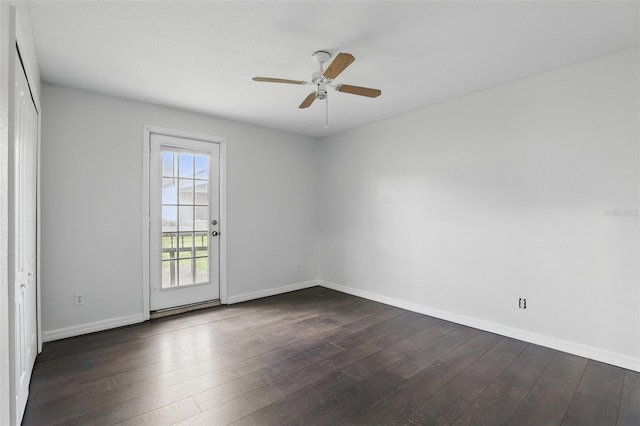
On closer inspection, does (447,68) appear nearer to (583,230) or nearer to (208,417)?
(583,230)

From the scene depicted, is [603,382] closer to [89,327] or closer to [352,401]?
[352,401]

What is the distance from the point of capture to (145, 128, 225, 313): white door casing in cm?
364

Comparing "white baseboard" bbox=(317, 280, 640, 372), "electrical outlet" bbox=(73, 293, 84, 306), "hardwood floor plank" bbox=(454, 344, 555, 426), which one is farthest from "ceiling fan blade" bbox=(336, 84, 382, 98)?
"electrical outlet" bbox=(73, 293, 84, 306)

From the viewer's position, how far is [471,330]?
3.23 m

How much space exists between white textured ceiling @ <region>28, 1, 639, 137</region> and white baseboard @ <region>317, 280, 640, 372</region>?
7.98 feet

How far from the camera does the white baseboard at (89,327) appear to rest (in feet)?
9.70

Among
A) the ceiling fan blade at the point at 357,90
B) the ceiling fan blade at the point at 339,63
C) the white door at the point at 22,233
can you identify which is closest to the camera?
the white door at the point at 22,233

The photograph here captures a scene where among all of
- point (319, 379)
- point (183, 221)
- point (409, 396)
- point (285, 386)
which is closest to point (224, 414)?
point (285, 386)

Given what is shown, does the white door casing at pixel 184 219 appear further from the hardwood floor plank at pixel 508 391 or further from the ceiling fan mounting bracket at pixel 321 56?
the hardwood floor plank at pixel 508 391

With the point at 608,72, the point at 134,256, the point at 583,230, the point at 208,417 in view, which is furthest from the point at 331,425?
the point at 608,72

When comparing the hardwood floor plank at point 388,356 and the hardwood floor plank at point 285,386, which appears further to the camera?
the hardwood floor plank at point 388,356

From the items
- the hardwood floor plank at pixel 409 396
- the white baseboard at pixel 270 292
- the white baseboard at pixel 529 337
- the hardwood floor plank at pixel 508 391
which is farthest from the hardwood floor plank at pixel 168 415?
the white baseboard at pixel 529 337

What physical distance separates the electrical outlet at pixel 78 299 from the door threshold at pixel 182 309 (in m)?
0.70

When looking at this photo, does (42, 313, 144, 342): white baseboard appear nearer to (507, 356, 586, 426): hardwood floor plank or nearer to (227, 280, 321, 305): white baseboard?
(227, 280, 321, 305): white baseboard
